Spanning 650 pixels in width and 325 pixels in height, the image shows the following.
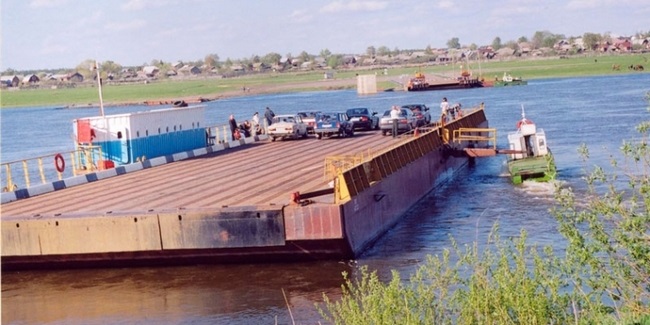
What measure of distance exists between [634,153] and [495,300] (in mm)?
3265

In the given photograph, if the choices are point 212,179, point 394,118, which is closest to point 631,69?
point 394,118

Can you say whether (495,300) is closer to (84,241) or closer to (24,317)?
(24,317)

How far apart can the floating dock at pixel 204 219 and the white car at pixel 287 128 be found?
15.2m

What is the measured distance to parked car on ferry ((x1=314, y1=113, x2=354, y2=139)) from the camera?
4475cm

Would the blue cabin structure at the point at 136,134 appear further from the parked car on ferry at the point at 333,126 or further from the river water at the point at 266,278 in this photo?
the river water at the point at 266,278

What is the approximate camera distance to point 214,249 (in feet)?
73.6

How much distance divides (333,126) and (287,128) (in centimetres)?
224

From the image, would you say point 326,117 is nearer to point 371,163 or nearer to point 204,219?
point 371,163

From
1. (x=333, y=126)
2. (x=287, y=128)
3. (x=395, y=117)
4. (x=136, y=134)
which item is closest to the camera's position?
(x=136, y=134)

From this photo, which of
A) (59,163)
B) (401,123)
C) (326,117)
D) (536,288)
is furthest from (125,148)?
(536,288)

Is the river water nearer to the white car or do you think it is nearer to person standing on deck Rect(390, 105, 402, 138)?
person standing on deck Rect(390, 105, 402, 138)

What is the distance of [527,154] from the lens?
3925cm

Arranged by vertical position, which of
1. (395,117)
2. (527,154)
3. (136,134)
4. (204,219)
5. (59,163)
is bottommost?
(527,154)

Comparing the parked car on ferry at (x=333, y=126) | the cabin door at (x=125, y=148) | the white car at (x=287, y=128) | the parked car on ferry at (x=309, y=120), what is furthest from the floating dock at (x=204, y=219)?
the parked car on ferry at (x=309, y=120)
